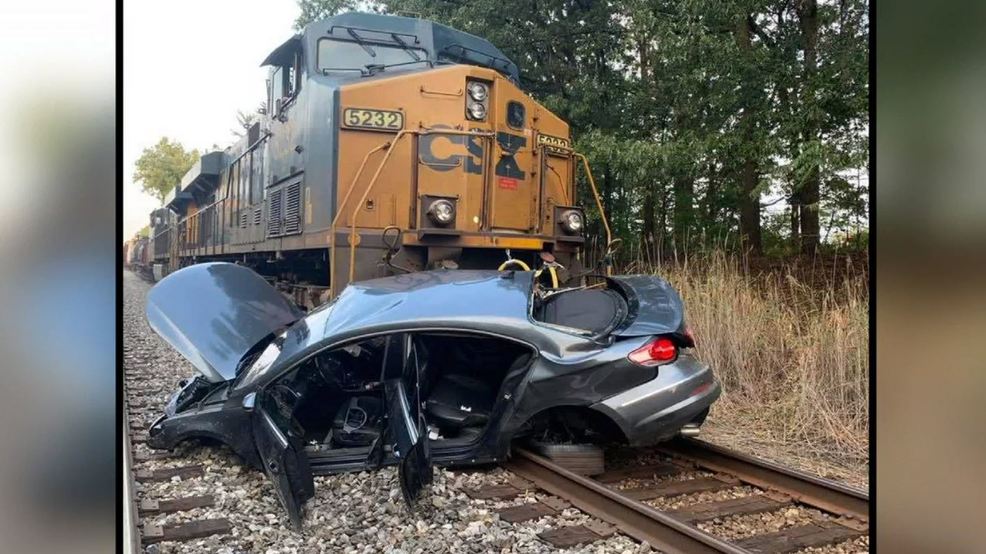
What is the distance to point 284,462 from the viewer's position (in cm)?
224

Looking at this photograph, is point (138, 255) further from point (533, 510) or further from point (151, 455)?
point (533, 510)

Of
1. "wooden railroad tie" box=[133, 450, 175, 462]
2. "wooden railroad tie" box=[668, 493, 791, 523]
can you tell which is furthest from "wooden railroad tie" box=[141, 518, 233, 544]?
"wooden railroad tie" box=[668, 493, 791, 523]

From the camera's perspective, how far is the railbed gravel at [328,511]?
2133mm

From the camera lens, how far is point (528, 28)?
3.07 meters

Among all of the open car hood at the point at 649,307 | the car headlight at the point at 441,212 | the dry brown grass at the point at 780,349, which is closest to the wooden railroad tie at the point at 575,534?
the open car hood at the point at 649,307

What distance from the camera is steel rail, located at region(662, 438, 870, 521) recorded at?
2.29 m

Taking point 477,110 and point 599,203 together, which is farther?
point 477,110

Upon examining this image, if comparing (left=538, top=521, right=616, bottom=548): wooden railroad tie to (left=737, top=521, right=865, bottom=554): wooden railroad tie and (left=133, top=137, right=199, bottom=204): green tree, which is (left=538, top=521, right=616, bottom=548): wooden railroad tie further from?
(left=133, top=137, right=199, bottom=204): green tree

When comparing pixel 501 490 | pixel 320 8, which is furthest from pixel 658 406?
pixel 320 8

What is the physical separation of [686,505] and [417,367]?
1.18 m

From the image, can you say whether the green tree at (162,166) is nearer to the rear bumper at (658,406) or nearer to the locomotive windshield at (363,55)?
the locomotive windshield at (363,55)
